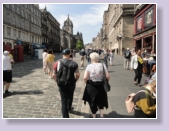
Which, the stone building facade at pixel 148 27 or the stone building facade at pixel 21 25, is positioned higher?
the stone building facade at pixel 21 25

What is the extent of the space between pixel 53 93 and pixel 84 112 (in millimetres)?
2153

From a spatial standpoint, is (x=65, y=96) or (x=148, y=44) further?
(x=148, y=44)

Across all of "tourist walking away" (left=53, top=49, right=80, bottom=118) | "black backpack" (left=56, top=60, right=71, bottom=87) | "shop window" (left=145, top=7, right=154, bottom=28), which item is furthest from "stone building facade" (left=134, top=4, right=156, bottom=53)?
"black backpack" (left=56, top=60, right=71, bottom=87)

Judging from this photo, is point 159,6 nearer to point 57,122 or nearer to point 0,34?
point 57,122

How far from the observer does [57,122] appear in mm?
3494

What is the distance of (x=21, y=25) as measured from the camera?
37469 mm

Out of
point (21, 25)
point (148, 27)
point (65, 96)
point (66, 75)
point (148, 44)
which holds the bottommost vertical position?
point (65, 96)

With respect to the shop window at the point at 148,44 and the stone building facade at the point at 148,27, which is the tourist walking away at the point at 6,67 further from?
the shop window at the point at 148,44

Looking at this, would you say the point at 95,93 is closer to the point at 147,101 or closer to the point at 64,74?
the point at 64,74

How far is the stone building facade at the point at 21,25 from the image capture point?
30534mm

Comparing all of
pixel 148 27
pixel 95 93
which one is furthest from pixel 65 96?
pixel 148 27

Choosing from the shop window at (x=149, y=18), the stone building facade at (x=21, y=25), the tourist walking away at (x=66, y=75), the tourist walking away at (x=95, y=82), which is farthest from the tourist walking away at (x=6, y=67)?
the stone building facade at (x=21, y=25)

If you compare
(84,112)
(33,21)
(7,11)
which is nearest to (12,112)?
(84,112)

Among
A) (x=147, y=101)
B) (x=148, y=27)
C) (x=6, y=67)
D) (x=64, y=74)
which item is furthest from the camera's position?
(x=148, y=27)
